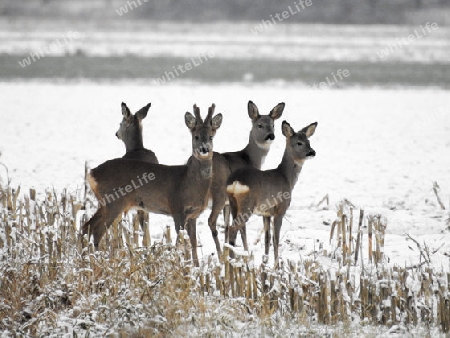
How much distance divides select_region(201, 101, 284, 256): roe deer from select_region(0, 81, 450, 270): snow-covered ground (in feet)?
1.86

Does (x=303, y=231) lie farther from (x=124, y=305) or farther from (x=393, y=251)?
(x=124, y=305)

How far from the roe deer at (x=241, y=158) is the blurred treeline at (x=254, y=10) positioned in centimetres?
10381

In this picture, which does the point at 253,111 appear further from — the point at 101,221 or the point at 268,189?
the point at 101,221

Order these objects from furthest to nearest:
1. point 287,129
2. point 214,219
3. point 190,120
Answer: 1. point 287,129
2. point 214,219
3. point 190,120

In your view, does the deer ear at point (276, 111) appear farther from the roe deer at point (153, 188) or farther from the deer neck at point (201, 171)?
the deer neck at point (201, 171)

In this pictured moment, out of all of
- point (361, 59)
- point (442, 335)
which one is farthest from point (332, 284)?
point (361, 59)

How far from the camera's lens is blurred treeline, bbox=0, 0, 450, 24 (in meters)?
116

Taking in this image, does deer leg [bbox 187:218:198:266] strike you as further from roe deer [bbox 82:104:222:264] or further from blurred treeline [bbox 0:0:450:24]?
blurred treeline [bbox 0:0:450:24]

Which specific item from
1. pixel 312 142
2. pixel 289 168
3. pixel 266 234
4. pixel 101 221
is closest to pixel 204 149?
pixel 266 234

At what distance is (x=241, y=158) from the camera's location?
33.8 ft

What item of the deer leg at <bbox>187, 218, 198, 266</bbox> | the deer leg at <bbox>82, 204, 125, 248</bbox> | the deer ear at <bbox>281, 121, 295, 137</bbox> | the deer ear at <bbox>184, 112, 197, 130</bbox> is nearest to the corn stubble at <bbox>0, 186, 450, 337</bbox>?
the deer leg at <bbox>187, 218, 198, 266</bbox>

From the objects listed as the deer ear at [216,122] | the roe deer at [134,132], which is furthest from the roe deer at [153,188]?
the roe deer at [134,132]

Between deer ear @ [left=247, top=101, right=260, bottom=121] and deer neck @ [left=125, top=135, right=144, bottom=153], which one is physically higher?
deer ear @ [left=247, top=101, right=260, bottom=121]

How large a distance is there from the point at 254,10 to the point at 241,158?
117 meters
